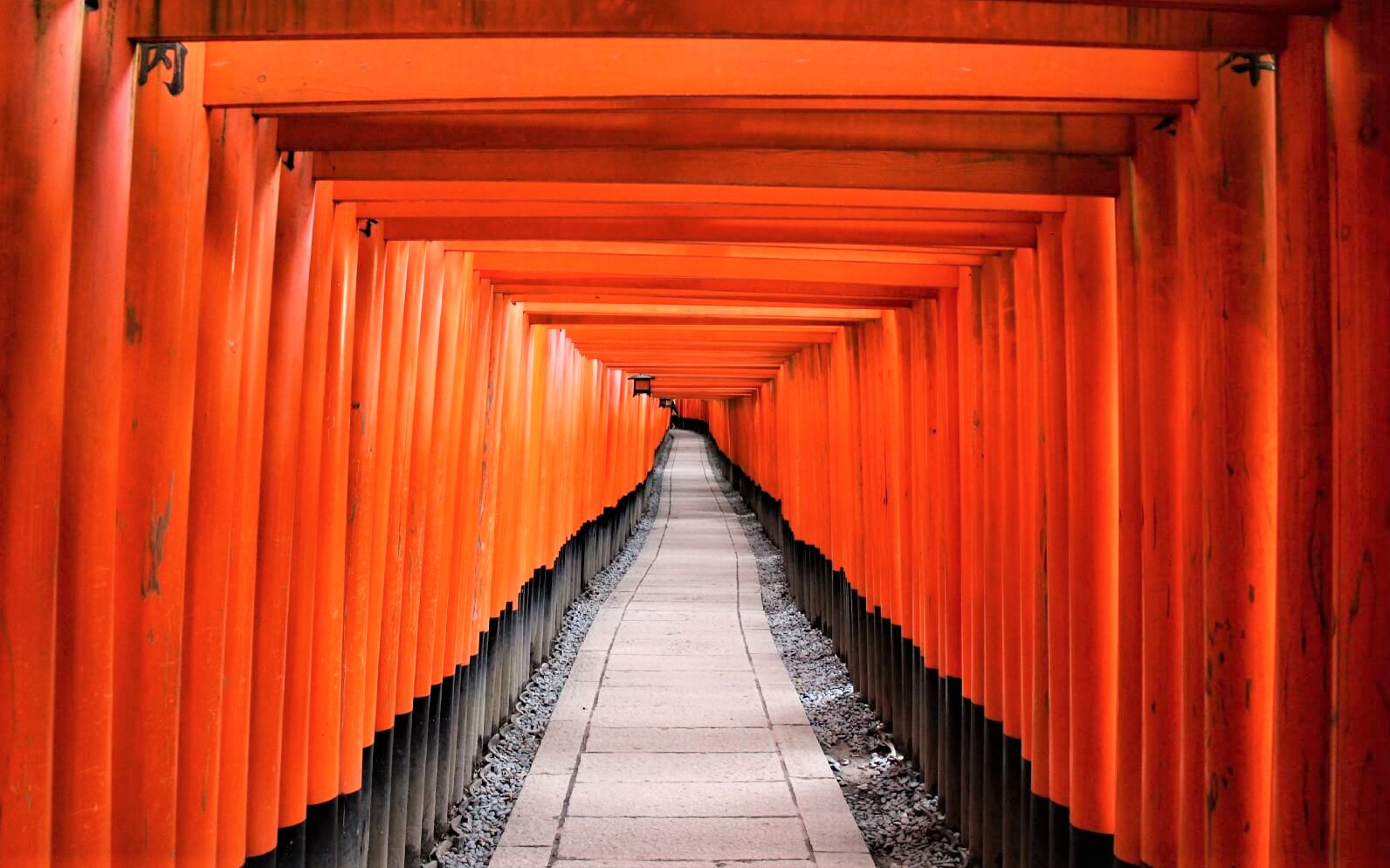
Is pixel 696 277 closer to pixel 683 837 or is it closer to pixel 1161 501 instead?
pixel 683 837

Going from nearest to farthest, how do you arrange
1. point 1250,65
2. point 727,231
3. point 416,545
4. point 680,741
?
point 1250,65
point 727,231
point 416,545
point 680,741

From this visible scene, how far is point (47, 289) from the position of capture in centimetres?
201

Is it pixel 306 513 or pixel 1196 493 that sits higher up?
pixel 1196 493

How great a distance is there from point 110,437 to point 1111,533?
117 inches

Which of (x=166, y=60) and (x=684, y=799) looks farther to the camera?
(x=684, y=799)

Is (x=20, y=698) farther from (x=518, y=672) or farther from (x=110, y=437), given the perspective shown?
(x=518, y=672)

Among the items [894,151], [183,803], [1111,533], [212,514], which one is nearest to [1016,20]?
[894,151]

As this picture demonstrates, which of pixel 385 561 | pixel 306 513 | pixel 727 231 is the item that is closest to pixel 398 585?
pixel 385 561

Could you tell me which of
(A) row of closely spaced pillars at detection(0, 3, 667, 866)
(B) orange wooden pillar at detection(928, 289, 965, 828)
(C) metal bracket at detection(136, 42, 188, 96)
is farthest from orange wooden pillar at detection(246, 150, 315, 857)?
(B) orange wooden pillar at detection(928, 289, 965, 828)

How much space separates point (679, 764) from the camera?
21.6 feet

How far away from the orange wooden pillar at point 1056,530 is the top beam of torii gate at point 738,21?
1.59m

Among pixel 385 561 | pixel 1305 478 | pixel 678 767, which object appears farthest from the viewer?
pixel 678 767

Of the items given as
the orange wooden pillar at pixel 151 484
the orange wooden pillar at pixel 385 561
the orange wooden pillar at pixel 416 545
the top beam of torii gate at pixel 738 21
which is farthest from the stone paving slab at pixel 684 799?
the top beam of torii gate at pixel 738 21

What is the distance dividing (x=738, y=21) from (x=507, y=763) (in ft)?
18.8
